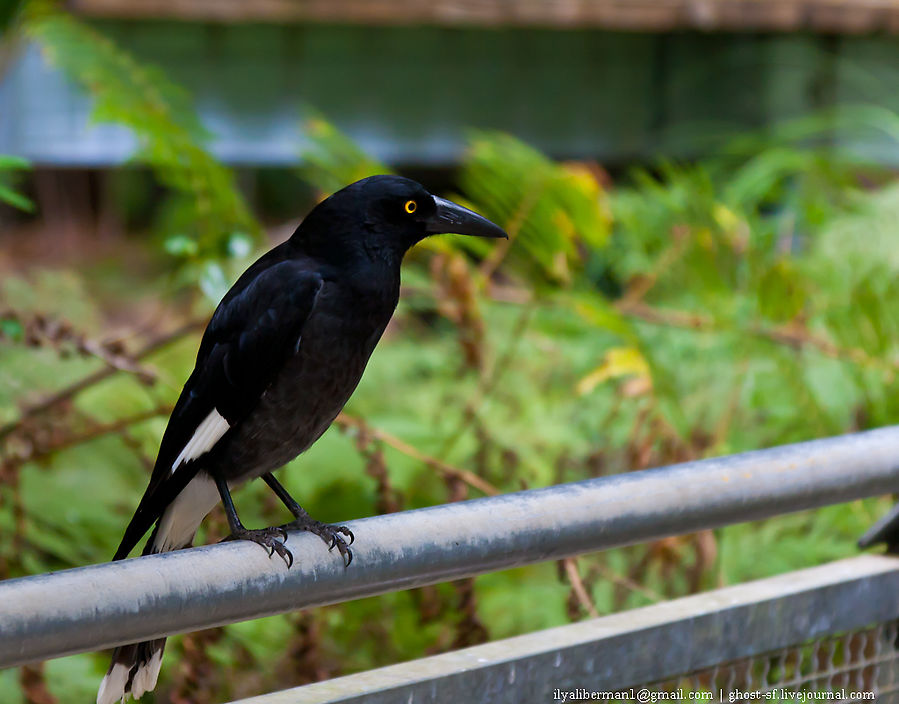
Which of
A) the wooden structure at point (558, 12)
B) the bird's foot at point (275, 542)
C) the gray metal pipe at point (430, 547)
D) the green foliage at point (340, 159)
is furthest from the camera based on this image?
the wooden structure at point (558, 12)

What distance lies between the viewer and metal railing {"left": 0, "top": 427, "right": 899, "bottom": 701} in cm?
94

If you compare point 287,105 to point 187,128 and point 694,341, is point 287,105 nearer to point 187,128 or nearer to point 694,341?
point 187,128

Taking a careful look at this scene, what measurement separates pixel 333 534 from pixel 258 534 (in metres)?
0.15

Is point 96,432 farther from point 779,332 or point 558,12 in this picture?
point 558,12

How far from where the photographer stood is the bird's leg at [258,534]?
3.69 ft

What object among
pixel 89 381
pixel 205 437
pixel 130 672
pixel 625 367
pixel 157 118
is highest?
pixel 157 118

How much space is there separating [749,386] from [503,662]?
2.33 metres

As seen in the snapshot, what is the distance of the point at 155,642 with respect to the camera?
154cm

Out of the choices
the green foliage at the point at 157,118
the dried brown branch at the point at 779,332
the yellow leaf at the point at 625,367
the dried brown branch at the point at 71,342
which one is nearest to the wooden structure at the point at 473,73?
the green foliage at the point at 157,118

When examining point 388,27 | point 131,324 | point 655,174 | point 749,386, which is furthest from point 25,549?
point 655,174

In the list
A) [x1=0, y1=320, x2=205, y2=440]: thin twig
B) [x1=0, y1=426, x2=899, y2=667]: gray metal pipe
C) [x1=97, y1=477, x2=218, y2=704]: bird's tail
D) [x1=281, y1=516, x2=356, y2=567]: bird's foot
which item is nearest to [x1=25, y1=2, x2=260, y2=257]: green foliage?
[x1=0, y1=320, x2=205, y2=440]: thin twig

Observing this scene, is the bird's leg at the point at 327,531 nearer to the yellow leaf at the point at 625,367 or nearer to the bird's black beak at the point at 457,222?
the bird's black beak at the point at 457,222

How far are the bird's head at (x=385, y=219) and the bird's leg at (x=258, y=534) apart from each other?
0.40 meters

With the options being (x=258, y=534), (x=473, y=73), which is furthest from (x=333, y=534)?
(x=473, y=73)
